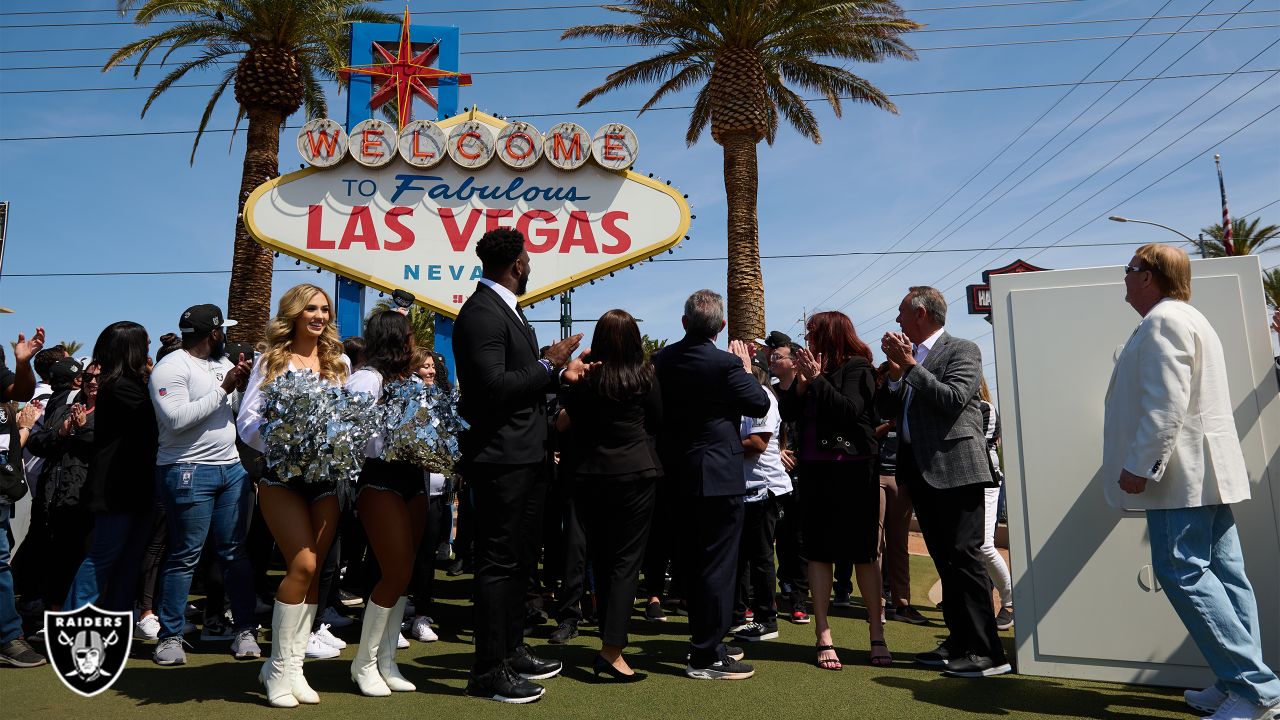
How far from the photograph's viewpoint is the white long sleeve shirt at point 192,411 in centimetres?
417

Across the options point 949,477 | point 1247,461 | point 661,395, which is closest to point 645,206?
point 661,395

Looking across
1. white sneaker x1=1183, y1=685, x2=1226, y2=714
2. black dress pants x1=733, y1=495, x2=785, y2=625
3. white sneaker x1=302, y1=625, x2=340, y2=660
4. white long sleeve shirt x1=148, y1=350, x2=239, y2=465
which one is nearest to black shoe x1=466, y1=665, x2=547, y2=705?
white sneaker x1=302, y1=625, x2=340, y2=660

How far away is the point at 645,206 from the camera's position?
8.89m

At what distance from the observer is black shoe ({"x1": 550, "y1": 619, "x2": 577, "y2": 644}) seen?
203 inches

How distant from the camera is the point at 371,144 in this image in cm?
879

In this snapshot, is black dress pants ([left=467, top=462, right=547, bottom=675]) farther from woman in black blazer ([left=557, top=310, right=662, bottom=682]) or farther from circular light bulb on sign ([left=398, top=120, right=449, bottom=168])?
circular light bulb on sign ([left=398, top=120, right=449, bottom=168])

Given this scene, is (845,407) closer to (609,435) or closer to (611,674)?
(609,435)

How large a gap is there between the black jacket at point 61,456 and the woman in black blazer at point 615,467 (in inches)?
119

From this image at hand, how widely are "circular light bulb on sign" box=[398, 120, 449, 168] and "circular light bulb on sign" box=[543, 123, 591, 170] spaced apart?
1.15 m

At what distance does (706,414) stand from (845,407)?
2.81ft

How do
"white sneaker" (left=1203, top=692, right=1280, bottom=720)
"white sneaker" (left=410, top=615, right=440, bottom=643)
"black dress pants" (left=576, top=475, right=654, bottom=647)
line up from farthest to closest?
"white sneaker" (left=410, top=615, right=440, bottom=643) → "black dress pants" (left=576, top=475, right=654, bottom=647) → "white sneaker" (left=1203, top=692, right=1280, bottom=720)

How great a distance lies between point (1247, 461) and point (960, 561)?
139cm

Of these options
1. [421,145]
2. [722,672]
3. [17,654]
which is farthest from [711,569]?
[421,145]

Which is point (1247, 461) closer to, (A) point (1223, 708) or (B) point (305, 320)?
(A) point (1223, 708)
